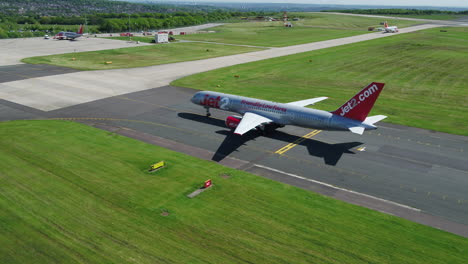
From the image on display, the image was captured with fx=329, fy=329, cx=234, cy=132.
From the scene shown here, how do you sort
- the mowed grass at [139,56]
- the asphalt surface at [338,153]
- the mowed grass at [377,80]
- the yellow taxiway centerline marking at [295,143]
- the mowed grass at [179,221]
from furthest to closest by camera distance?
1. the mowed grass at [139,56]
2. the mowed grass at [377,80]
3. the yellow taxiway centerline marking at [295,143]
4. the asphalt surface at [338,153]
5. the mowed grass at [179,221]

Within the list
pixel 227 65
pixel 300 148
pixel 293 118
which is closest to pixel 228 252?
pixel 300 148

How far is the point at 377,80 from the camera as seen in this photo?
278 feet

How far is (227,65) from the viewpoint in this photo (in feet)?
346

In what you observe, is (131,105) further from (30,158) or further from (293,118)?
(293,118)

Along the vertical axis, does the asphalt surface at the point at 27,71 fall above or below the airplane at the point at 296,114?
above

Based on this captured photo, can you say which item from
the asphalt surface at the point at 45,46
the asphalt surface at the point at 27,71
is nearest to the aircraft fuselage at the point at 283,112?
the asphalt surface at the point at 27,71

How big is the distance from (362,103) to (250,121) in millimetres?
15839

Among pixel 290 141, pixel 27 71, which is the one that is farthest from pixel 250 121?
pixel 27 71

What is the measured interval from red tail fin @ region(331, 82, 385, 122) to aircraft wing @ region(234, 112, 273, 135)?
36.7ft

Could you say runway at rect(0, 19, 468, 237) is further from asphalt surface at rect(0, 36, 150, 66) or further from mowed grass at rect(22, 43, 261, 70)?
asphalt surface at rect(0, 36, 150, 66)

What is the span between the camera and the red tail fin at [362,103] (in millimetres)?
42594

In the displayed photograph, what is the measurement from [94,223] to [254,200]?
1526 centimetres

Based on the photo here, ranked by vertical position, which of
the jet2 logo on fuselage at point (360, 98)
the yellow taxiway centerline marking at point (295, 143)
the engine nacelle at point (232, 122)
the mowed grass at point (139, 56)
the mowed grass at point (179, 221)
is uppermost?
the mowed grass at point (139, 56)

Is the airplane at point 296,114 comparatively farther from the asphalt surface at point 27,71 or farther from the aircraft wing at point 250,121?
the asphalt surface at point 27,71
